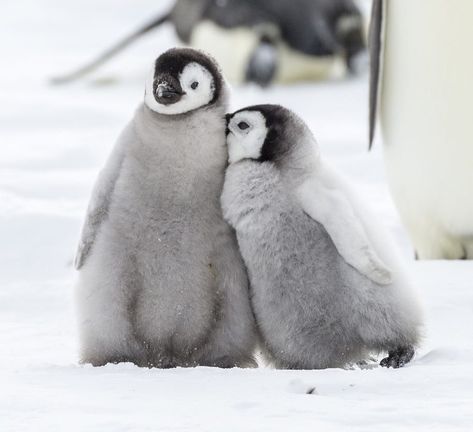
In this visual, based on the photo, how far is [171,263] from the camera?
8.54ft

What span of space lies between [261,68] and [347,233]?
5086 mm

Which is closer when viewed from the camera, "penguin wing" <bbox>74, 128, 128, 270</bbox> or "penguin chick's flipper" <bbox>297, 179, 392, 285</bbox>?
"penguin chick's flipper" <bbox>297, 179, 392, 285</bbox>

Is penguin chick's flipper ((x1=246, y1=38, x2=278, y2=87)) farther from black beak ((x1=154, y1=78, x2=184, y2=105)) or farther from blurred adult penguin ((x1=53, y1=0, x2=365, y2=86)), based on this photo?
black beak ((x1=154, y1=78, x2=184, y2=105))

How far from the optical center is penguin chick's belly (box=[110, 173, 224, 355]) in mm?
2607

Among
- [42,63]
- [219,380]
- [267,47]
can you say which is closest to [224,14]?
[267,47]

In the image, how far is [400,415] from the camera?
6.72ft

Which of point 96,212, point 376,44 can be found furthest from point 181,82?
point 376,44

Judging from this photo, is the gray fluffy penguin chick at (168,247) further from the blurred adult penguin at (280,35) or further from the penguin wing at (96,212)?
the blurred adult penguin at (280,35)

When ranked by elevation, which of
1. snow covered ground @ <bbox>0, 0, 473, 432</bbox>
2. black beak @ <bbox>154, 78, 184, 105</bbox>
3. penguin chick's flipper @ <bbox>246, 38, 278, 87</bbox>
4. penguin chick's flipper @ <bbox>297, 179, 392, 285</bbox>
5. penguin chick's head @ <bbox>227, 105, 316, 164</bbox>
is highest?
black beak @ <bbox>154, 78, 184, 105</bbox>

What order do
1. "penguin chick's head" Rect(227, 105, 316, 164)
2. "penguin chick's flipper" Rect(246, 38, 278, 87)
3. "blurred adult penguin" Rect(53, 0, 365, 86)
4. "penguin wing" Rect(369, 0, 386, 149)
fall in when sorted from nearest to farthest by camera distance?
"penguin chick's head" Rect(227, 105, 316, 164), "penguin wing" Rect(369, 0, 386, 149), "penguin chick's flipper" Rect(246, 38, 278, 87), "blurred adult penguin" Rect(53, 0, 365, 86)

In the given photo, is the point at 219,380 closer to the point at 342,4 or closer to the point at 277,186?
the point at 277,186

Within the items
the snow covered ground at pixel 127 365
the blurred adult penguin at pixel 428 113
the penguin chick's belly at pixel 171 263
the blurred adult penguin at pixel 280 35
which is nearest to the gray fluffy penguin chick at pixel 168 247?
the penguin chick's belly at pixel 171 263

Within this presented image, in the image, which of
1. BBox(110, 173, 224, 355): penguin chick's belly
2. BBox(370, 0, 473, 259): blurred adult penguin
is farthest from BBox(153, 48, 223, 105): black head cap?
BBox(370, 0, 473, 259): blurred adult penguin

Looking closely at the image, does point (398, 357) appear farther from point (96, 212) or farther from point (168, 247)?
point (96, 212)
